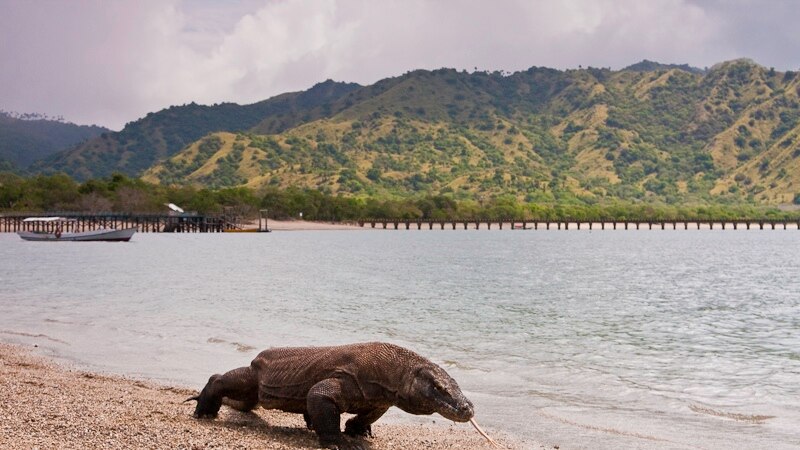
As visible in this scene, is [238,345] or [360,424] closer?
[360,424]

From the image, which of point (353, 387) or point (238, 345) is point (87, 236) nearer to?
point (238, 345)

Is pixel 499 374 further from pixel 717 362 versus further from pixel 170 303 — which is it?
pixel 170 303

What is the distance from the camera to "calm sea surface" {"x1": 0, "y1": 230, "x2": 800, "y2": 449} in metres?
15.2

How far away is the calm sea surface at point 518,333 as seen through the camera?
15203 mm

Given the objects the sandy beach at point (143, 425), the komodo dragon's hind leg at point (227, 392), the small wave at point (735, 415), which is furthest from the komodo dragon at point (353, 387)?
the small wave at point (735, 415)

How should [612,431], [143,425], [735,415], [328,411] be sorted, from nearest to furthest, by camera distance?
[328,411]
[143,425]
[612,431]
[735,415]

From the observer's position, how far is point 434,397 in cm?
998

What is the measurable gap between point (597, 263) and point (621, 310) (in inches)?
1847

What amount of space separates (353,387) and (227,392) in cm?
229

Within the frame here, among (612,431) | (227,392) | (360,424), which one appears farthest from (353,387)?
(612,431)

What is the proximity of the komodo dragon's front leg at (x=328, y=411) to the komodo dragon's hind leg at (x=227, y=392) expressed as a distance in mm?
1589

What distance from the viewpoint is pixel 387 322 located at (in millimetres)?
A: 31672

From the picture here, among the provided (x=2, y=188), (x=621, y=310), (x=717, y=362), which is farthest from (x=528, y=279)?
(x=2, y=188)

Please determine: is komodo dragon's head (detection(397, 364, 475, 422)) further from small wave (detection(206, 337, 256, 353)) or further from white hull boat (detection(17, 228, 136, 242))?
white hull boat (detection(17, 228, 136, 242))
